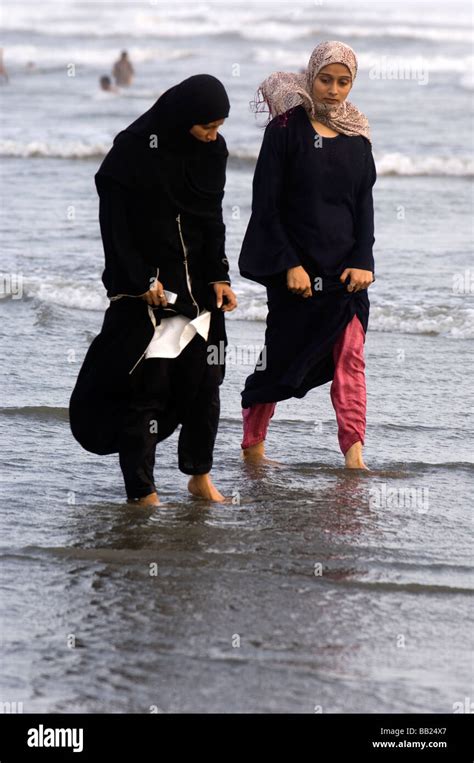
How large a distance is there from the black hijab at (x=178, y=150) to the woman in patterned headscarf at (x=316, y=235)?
54 centimetres

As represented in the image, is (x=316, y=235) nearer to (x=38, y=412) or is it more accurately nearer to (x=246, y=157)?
(x=38, y=412)

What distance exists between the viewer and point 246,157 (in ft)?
45.3

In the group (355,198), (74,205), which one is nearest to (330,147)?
(355,198)

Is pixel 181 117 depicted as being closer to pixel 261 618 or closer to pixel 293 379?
pixel 293 379

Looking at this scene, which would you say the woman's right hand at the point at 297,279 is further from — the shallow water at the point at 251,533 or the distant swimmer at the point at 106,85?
the distant swimmer at the point at 106,85

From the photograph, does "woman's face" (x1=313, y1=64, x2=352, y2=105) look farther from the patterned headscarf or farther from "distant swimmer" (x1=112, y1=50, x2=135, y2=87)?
"distant swimmer" (x1=112, y1=50, x2=135, y2=87)

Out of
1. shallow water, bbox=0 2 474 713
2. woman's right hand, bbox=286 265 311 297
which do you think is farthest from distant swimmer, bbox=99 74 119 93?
woman's right hand, bbox=286 265 311 297

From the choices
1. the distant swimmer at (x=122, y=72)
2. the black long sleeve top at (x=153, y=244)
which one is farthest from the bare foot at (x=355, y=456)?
the distant swimmer at (x=122, y=72)

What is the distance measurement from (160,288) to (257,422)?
3.53 ft

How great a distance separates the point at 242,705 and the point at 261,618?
49 cm

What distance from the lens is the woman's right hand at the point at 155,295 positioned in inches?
161

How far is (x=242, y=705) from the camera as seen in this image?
3.06m

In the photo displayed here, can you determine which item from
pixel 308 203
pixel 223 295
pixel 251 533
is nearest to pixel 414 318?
pixel 308 203

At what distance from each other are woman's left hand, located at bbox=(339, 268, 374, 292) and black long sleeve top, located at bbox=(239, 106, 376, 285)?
2 cm
